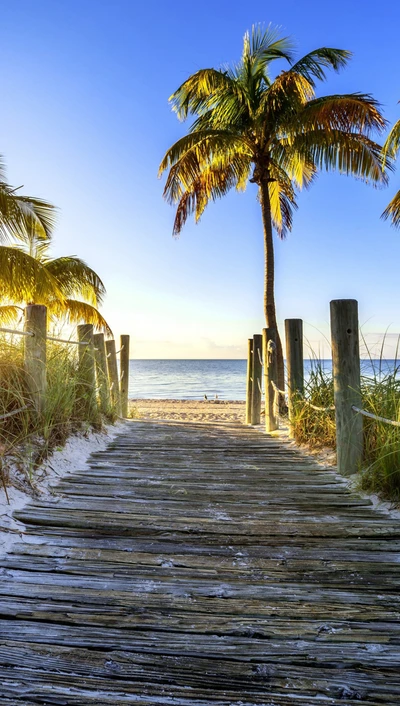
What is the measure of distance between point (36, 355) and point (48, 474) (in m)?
1.04

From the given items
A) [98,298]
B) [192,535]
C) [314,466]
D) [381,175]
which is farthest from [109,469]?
[98,298]

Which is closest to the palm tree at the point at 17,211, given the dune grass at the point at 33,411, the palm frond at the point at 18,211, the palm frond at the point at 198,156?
the palm frond at the point at 18,211

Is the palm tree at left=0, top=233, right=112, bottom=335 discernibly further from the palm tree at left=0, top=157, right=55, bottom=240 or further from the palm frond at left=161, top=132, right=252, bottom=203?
the palm frond at left=161, top=132, right=252, bottom=203

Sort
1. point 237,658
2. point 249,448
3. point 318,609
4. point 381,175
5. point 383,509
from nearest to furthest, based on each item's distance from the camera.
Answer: point 237,658 < point 318,609 < point 383,509 < point 249,448 < point 381,175

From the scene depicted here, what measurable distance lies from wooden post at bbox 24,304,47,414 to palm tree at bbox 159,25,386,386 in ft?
20.2

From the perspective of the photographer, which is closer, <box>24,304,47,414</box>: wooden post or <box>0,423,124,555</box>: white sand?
<box>0,423,124,555</box>: white sand

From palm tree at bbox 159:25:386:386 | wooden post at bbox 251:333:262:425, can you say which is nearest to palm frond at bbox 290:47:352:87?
palm tree at bbox 159:25:386:386

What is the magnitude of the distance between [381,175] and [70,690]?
31.2 ft

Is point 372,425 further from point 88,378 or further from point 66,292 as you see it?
point 66,292

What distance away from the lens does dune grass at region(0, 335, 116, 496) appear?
122 inches

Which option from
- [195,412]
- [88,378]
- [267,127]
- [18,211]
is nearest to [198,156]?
[267,127]

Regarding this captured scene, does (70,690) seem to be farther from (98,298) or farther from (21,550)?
(98,298)

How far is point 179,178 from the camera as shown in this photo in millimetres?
9430

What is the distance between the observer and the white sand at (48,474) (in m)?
2.29
